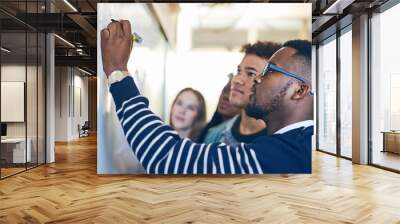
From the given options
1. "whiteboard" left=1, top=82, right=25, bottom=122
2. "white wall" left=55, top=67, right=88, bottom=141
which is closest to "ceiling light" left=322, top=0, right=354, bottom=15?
"whiteboard" left=1, top=82, right=25, bottom=122

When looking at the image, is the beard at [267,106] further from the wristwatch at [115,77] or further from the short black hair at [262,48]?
the wristwatch at [115,77]

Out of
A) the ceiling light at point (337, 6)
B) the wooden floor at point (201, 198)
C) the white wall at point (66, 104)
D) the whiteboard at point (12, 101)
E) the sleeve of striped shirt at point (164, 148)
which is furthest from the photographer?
the white wall at point (66, 104)

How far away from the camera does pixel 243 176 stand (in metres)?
6.60

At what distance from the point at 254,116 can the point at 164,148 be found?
1540mm

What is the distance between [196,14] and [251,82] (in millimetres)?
1435

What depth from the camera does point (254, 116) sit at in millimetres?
6352

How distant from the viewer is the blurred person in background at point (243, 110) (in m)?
6.34

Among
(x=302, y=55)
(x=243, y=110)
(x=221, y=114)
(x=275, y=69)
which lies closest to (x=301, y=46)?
(x=302, y=55)

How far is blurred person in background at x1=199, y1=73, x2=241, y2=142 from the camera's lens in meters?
6.35

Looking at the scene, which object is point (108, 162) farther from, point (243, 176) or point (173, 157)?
point (243, 176)

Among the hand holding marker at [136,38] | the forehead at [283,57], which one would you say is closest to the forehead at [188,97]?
the hand holding marker at [136,38]

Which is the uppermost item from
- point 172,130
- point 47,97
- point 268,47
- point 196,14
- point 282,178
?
point 196,14

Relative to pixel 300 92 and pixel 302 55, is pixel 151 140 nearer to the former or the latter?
pixel 300 92

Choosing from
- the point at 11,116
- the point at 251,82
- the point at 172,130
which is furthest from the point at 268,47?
the point at 11,116
